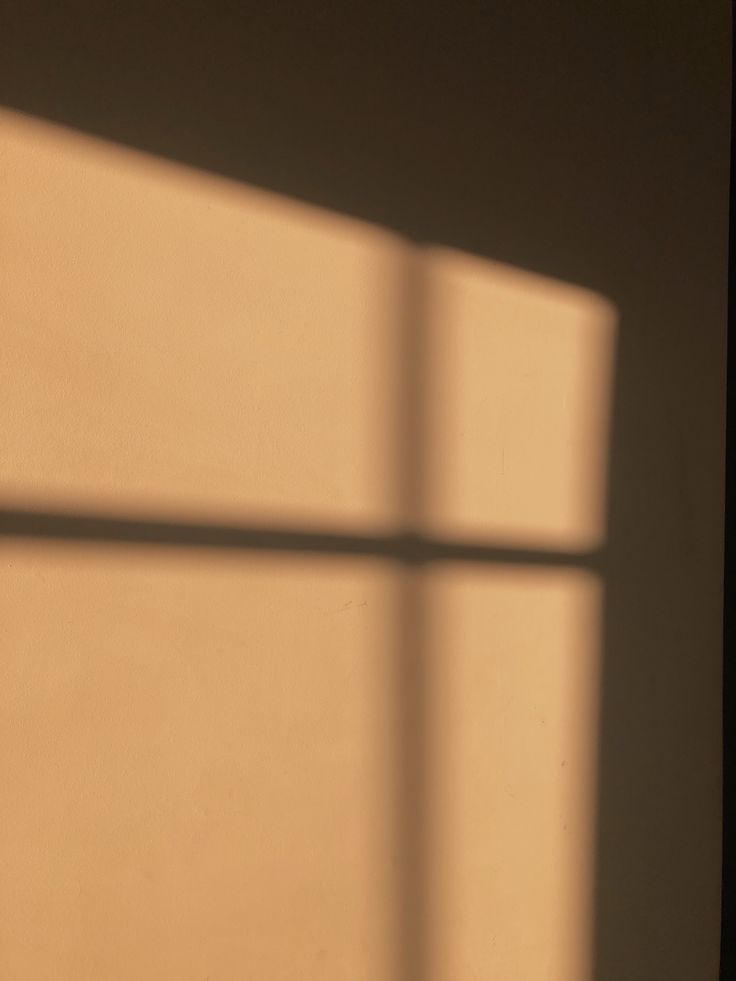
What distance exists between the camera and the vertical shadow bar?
1467mm

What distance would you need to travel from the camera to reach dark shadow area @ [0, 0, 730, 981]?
1.32m

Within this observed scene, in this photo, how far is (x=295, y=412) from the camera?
140 cm

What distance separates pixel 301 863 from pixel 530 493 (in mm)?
640

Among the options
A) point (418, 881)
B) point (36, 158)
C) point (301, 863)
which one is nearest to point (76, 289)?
point (36, 158)

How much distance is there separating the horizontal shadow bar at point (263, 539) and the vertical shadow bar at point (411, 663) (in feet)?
0.11

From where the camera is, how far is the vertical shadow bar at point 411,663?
1.47 m

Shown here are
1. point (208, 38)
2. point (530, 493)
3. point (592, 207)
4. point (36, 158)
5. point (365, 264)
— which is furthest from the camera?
point (592, 207)

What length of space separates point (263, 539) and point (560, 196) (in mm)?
766

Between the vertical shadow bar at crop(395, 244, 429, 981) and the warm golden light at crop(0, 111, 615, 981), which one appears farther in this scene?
the vertical shadow bar at crop(395, 244, 429, 981)

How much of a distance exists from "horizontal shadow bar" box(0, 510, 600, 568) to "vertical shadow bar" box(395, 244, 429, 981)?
0.03m

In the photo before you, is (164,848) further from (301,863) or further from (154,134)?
(154,134)

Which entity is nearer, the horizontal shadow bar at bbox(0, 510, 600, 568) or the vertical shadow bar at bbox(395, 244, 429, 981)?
the horizontal shadow bar at bbox(0, 510, 600, 568)

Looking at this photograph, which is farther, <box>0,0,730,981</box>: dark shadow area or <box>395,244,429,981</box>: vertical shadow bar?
<box>395,244,429,981</box>: vertical shadow bar

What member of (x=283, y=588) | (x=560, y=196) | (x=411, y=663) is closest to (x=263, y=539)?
(x=283, y=588)
